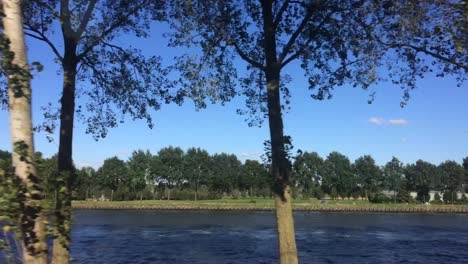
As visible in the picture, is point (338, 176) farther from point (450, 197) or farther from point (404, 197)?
point (450, 197)

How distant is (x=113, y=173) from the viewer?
152 metres

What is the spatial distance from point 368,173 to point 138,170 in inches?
3032

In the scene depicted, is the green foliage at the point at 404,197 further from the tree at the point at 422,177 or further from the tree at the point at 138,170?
the tree at the point at 138,170

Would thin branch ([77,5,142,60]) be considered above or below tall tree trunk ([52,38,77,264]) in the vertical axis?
above

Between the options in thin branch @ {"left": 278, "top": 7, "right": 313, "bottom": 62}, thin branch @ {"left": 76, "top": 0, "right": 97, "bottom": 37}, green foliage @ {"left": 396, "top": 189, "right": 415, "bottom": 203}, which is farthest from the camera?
green foliage @ {"left": 396, "top": 189, "right": 415, "bottom": 203}

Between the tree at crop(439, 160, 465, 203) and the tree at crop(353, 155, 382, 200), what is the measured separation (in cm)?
2045

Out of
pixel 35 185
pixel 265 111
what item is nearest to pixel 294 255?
pixel 265 111

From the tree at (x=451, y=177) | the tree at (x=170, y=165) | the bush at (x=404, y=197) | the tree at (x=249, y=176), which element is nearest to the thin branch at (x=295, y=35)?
the tree at (x=170, y=165)

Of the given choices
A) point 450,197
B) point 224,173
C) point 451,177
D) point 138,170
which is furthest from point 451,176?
point 138,170

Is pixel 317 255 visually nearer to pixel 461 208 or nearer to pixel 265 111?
pixel 265 111

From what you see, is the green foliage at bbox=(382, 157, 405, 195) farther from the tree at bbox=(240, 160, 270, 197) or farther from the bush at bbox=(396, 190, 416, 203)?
the tree at bbox=(240, 160, 270, 197)

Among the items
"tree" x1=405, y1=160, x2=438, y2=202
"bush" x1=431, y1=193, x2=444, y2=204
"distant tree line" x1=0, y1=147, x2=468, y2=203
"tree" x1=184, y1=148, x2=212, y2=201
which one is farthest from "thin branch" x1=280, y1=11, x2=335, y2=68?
"tree" x1=405, y1=160, x2=438, y2=202

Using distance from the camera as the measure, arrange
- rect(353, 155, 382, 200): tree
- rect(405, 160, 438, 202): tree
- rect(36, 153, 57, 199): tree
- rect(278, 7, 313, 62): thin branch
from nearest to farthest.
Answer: rect(36, 153, 57, 199): tree, rect(278, 7, 313, 62): thin branch, rect(405, 160, 438, 202): tree, rect(353, 155, 382, 200): tree

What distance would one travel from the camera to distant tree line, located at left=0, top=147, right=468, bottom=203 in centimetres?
15650
